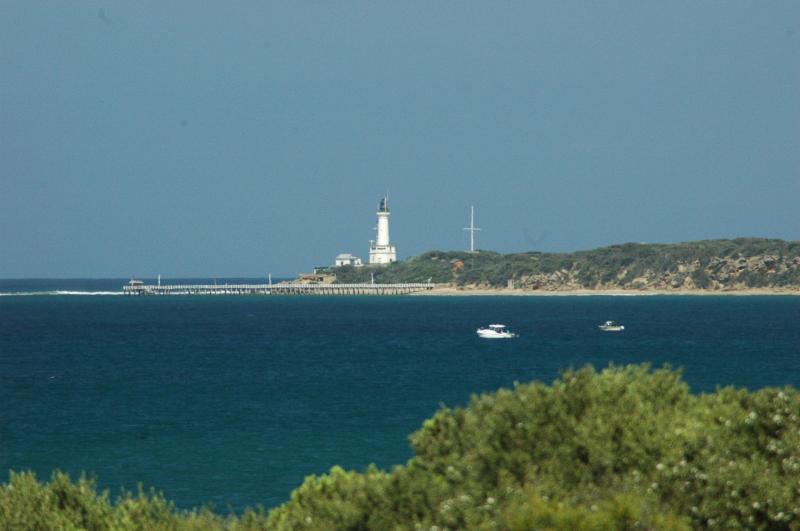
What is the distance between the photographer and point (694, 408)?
20.8 metres

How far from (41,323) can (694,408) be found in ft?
468

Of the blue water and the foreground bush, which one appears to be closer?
the foreground bush

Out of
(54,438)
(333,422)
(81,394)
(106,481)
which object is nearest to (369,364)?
(81,394)

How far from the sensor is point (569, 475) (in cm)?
1814

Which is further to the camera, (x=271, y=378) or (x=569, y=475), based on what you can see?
(x=271, y=378)

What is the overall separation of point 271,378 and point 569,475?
210 feet

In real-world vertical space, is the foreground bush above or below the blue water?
above

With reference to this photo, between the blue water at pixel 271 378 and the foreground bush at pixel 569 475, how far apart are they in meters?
17.1

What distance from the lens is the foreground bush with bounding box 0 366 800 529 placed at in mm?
15258

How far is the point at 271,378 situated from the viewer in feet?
265

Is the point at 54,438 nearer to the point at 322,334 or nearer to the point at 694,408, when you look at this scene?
the point at 694,408

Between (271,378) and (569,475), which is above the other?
(569,475)

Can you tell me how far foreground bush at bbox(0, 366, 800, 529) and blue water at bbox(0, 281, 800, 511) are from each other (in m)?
17.1

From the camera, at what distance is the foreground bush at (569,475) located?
15258mm
